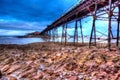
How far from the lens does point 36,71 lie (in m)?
11.7

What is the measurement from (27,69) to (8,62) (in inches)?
118

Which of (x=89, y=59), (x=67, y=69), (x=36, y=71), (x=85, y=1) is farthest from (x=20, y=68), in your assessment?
(x=85, y=1)

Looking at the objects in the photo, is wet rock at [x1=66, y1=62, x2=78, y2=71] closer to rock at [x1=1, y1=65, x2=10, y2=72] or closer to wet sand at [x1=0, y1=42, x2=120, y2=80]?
wet sand at [x1=0, y1=42, x2=120, y2=80]

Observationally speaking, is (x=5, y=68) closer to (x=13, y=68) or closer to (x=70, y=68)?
(x=13, y=68)

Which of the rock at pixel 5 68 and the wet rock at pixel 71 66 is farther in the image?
the rock at pixel 5 68

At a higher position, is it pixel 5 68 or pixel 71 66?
pixel 71 66

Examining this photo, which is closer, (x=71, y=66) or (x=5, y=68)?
(x=71, y=66)

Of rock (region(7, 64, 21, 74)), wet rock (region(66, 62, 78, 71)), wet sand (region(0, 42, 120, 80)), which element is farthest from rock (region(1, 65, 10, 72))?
wet rock (region(66, 62, 78, 71))

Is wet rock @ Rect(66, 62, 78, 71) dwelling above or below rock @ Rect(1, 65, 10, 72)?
above

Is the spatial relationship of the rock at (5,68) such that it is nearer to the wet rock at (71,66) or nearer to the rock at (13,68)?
the rock at (13,68)

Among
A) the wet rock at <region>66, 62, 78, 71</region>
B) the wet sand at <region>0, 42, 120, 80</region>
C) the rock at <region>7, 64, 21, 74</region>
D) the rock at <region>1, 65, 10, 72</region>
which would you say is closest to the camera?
the wet sand at <region>0, 42, 120, 80</region>

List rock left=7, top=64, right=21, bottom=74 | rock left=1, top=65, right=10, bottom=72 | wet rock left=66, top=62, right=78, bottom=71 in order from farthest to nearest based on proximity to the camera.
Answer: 1. rock left=1, top=65, right=10, bottom=72
2. rock left=7, top=64, right=21, bottom=74
3. wet rock left=66, top=62, right=78, bottom=71

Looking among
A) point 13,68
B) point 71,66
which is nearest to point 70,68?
point 71,66

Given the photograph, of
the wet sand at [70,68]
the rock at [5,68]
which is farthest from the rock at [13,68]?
the rock at [5,68]
